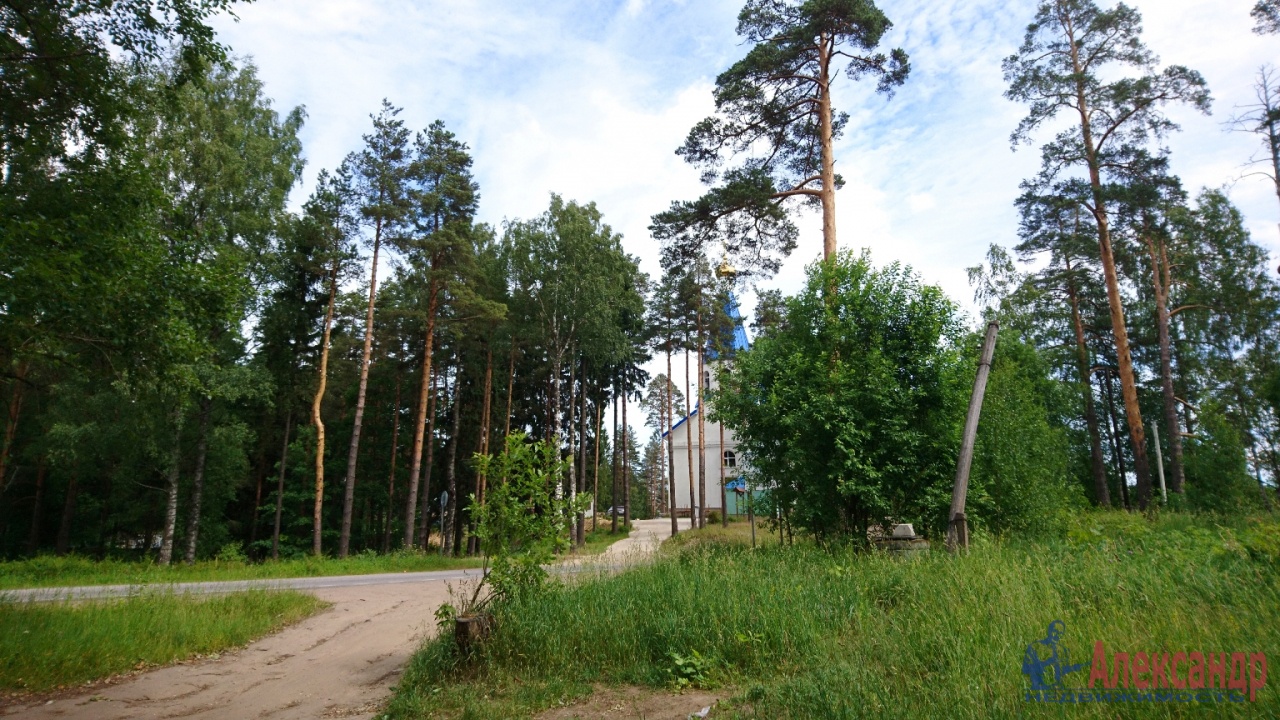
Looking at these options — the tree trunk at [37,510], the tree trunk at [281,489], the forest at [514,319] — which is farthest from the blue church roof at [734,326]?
the tree trunk at [37,510]

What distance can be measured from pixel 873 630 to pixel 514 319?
22974 millimetres

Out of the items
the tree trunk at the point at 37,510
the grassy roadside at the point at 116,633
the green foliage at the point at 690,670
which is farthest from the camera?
the tree trunk at the point at 37,510

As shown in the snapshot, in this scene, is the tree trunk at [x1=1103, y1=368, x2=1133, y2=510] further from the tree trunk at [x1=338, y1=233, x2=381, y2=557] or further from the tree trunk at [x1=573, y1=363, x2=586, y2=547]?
the tree trunk at [x1=338, y1=233, x2=381, y2=557]

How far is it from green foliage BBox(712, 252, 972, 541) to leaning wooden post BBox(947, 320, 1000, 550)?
1.30m

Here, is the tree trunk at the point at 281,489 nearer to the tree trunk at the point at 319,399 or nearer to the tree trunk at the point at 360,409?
the tree trunk at the point at 319,399

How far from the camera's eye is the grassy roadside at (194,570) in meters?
15.0

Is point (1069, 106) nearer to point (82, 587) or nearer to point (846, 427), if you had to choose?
point (846, 427)

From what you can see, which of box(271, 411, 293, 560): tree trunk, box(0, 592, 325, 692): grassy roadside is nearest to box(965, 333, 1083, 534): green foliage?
box(0, 592, 325, 692): grassy roadside

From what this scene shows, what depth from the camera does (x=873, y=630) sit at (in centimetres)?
543

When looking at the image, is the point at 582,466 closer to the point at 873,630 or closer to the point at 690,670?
the point at 690,670

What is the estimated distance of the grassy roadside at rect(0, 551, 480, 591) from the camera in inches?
590

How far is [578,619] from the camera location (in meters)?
6.54

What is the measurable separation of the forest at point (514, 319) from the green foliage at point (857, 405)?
55 millimetres

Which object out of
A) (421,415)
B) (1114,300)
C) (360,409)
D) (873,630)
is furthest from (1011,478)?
(360,409)
